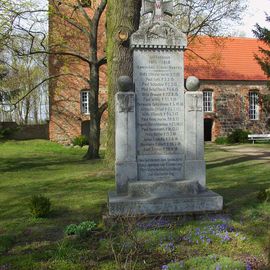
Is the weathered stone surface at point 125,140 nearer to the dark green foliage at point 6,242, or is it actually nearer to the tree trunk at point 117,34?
the dark green foliage at point 6,242

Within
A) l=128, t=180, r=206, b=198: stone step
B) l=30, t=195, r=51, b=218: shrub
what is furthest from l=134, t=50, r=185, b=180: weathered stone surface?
l=30, t=195, r=51, b=218: shrub

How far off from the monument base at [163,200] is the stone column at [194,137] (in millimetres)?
286

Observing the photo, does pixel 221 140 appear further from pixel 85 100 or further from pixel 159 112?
pixel 159 112

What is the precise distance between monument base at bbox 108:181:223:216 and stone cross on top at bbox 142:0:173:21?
334 centimetres

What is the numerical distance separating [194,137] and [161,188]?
3.92 feet

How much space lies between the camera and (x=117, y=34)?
1125 centimetres

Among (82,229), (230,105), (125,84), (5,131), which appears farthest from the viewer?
(230,105)

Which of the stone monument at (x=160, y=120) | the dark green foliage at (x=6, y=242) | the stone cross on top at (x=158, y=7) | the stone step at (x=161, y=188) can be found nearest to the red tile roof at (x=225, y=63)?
the stone cross on top at (x=158, y=7)

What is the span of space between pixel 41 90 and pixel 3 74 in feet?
127

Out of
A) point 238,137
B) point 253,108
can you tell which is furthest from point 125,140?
point 253,108

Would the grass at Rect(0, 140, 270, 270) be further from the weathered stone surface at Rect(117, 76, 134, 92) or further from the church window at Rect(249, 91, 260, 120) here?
the church window at Rect(249, 91, 260, 120)

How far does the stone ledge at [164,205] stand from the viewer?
6.32 m

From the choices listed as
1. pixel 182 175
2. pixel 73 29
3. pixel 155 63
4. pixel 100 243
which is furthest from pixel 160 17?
pixel 73 29

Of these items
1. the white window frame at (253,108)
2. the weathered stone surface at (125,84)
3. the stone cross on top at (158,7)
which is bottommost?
the weathered stone surface at (125,84)
